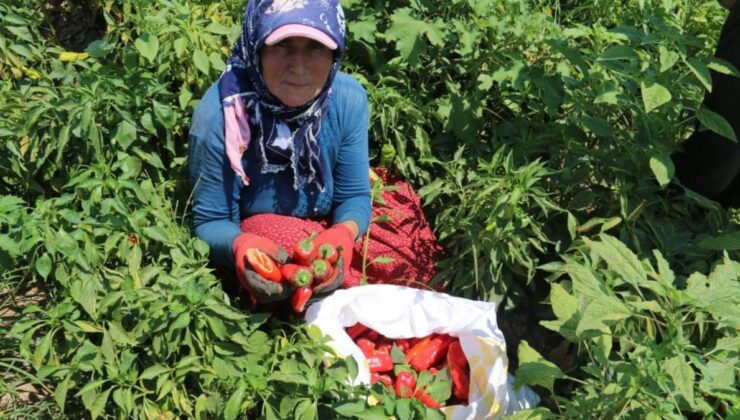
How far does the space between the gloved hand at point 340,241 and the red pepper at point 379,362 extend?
0.28 meters

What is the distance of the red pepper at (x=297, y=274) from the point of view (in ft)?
7.97

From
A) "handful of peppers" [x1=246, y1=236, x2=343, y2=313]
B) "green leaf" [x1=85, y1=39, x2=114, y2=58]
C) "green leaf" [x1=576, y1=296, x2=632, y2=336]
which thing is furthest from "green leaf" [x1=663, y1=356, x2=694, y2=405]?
"green leaf" [x1=85, y1=39, x2=114, y2=58]

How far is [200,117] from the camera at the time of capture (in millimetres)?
2662

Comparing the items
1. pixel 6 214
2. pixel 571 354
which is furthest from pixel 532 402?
pixel 6 214

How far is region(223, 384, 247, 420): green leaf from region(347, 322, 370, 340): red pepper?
0.65 metres

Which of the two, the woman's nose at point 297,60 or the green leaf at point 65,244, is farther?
the woman's nose at point 297,60

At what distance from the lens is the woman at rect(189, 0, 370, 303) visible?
8.27 ft

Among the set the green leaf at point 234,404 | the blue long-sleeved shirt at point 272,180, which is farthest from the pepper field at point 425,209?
the blue long-sleeved shirt at point 272,180

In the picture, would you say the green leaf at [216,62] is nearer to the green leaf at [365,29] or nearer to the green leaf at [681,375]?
the green leaf at [365,29]

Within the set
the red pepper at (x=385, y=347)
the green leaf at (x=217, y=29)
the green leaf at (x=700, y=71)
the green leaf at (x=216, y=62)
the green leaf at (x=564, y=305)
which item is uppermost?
the green leaf at (x=700, y=71)

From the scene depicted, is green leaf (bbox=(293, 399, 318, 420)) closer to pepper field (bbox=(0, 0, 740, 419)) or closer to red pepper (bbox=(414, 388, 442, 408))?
pepper field (bbox=(0, 0, 740, 419))

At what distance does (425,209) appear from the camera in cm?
332

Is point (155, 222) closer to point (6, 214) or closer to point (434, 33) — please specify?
point (6, 214)

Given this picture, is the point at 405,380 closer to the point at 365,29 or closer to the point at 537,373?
the point at 537,373
